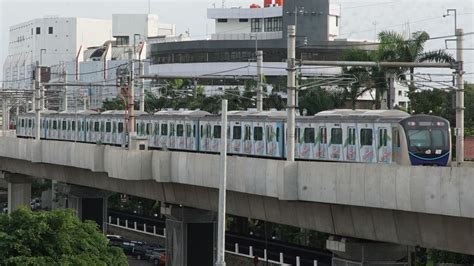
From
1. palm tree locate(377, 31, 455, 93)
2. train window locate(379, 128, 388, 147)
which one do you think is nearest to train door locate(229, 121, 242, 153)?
train window locate(379, 128, 388, 147)

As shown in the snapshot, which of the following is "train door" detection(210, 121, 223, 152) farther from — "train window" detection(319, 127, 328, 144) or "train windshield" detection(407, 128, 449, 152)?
"train windshield" detection(407, 128, 449, 152)

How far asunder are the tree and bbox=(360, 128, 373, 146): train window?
9097 millimetres

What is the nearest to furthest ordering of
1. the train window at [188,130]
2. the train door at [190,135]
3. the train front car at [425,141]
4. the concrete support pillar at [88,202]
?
1. the train front car at [425,141]
2. the train door at [190,135]
3. the train window at [188,130]
4. the concrete support pillar at [88,202]

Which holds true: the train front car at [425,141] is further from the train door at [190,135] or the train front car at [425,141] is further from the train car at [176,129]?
the train door at [190,135]

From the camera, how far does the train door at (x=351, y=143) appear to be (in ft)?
129

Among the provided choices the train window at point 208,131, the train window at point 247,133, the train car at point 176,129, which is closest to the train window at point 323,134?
the train window at point 247,133

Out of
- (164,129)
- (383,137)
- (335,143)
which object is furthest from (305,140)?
(164,129)

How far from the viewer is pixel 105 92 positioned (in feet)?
532

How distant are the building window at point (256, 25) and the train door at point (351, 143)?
96296 mm

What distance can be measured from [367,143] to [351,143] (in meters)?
1.09

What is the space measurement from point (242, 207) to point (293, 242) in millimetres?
30039

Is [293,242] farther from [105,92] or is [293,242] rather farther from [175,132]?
[105,92]

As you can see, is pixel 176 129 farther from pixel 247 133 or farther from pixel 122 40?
pixel 122 40

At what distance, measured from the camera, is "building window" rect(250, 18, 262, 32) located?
136 meters
